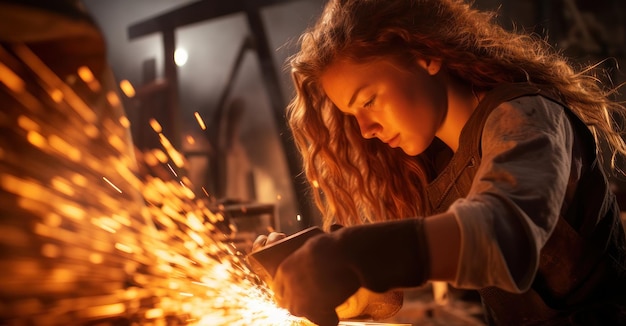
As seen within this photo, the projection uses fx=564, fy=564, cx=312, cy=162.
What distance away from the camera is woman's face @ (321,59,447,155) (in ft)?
4.55

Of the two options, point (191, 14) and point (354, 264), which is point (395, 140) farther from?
point (191, 14)

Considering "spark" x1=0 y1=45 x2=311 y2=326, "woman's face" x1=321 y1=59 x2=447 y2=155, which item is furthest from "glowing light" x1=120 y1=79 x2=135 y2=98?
"woman's face" x1=321 y1=59 x2=447 y2=155

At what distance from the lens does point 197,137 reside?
4.34 m

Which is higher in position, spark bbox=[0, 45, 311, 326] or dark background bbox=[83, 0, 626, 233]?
dark background bbox=[83, 0, 626, 233]

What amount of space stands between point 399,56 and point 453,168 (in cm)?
32

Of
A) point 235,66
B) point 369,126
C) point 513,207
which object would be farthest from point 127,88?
point 513,207

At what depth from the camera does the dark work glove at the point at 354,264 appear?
0.85m

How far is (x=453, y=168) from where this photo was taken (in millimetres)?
1470

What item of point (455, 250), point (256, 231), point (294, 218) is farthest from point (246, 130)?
point (455, 250)

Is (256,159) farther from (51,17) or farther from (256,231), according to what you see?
(51,17)

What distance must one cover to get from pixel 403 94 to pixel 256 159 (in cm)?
313

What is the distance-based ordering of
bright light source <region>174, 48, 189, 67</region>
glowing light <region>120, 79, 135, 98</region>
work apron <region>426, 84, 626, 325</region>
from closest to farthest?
1. work apron <region>426, 84, 626, 325</region>
2. glowing light <region>120, 79, 135, 98</region>
3. bright light source <region>174, 48, 189, 67</region>

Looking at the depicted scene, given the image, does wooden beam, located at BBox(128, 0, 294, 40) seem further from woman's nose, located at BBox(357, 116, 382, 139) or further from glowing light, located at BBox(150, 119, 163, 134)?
woman's nose, located at BBox(357, 116, 382, 139)

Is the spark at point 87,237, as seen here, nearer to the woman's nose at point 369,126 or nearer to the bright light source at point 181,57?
the woman's nose at point 369,126
